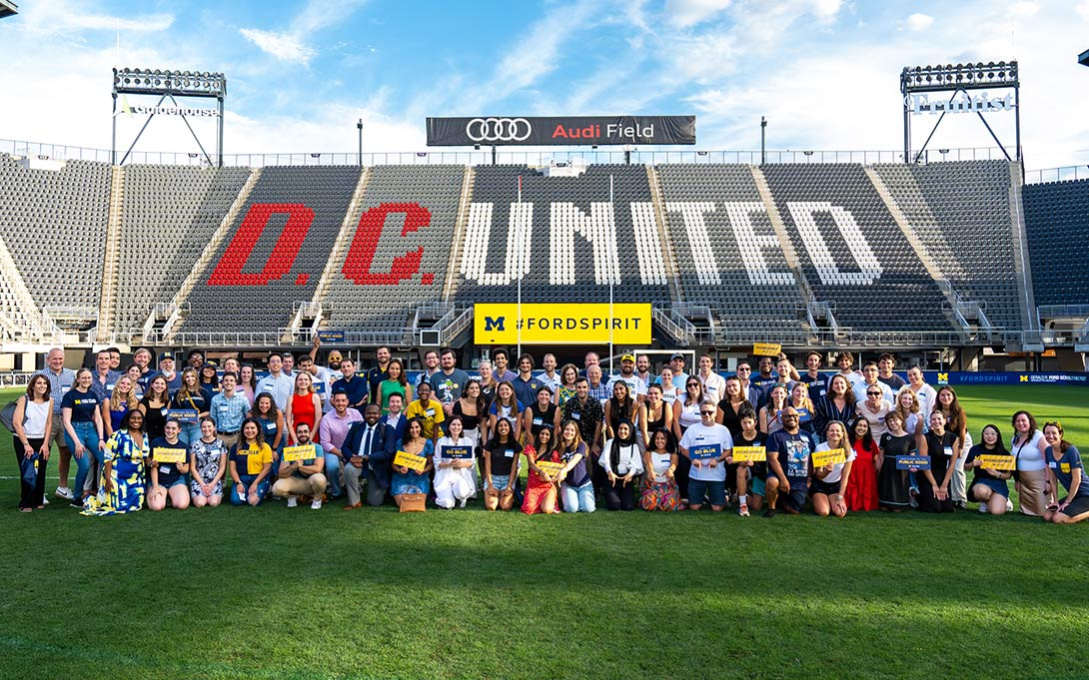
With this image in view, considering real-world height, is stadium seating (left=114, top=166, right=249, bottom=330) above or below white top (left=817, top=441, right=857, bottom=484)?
above

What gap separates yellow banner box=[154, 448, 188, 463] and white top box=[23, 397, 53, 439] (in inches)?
56.4

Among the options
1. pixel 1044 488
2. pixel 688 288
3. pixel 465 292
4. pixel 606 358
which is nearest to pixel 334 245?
pixel 465 292

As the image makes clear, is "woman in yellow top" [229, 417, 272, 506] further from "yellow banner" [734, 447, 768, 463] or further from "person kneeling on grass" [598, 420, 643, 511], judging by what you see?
"yellow banner" [734, 447, 768, 463]

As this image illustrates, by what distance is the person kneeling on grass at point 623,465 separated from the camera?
8.40 metres

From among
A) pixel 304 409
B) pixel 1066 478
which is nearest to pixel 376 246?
pixel 304 409

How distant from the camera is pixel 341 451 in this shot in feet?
28.7

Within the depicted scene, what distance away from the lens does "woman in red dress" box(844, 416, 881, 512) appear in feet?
27.4

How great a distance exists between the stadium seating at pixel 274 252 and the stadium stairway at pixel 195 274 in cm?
32

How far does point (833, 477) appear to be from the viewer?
26.8ft

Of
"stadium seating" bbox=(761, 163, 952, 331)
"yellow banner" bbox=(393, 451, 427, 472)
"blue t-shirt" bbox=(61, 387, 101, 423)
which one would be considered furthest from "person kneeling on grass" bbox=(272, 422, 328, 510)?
"stadium seating" bbox=(761, 163, 952, 331)

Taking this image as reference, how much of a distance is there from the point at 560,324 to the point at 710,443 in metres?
23.9

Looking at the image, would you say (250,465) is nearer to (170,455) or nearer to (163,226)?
(170,455)

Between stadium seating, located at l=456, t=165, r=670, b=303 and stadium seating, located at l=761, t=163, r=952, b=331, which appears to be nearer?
stadium seating, located at l=761, t=163, r=952, b=331

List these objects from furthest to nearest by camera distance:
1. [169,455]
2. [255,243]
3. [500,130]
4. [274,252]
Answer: [500,130] → [255,243] → [274,252] → [169,455]
